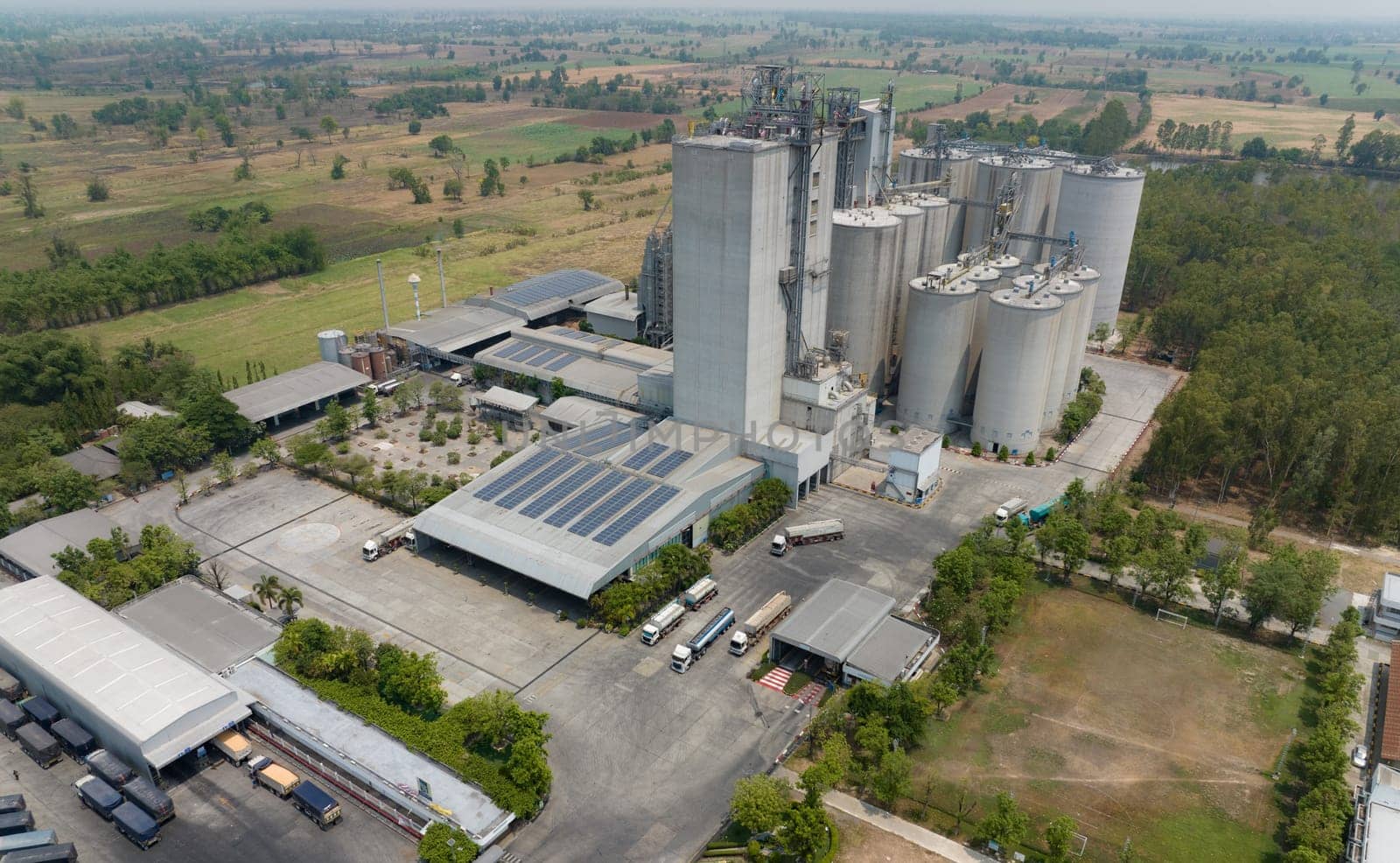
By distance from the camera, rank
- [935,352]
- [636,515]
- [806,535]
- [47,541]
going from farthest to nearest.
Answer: [935,352] → [806,535] → [636,515] → [47,541]

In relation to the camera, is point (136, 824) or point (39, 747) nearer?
point (136, 824)

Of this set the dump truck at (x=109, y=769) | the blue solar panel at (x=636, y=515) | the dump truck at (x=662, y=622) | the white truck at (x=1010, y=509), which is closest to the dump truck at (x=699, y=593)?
the dump truck at (x=662, y=622)

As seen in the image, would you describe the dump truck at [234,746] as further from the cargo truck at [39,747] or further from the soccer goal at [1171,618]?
the soccer goal at [1171,618]

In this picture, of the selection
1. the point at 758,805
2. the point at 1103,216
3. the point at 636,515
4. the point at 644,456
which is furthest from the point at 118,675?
the point at 1103,216

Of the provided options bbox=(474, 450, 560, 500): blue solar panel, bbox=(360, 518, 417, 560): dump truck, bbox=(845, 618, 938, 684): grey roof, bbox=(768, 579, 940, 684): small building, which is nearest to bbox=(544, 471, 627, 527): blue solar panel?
bbox=(474, 450, 560, 500): blue solar panel

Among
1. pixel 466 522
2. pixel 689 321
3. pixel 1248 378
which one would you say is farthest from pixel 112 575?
pixel 1248 378

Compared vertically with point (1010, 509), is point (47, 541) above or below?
above

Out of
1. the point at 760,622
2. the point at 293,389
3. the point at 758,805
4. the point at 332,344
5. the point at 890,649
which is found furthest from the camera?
the point at 332,344

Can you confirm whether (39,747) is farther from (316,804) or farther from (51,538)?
(51,538)
